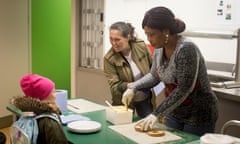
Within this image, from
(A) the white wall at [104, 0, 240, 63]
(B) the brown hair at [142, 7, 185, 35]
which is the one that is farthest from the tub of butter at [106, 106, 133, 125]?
(A) the white wall at [104, 0, 240, 63]

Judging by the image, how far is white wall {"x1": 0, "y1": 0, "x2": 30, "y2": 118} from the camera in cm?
434

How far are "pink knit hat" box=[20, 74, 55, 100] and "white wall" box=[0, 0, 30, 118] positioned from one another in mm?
2764

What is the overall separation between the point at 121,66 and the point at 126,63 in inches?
1.8

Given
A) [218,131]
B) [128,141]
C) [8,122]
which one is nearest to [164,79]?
[128,141]

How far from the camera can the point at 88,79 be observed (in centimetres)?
411

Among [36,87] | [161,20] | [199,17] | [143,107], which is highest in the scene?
[199,17]

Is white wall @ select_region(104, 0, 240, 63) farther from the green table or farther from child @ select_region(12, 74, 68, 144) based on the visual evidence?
child @ select_region(12, 74, 68, 144)

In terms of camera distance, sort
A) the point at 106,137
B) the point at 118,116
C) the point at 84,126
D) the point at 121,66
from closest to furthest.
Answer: the point at 106,137 → the point at 84,126 → the point at 118,116 → the point at 121,66

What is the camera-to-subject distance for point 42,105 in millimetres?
1733

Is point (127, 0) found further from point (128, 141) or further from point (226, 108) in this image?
point (128, 141)

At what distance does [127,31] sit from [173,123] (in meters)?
0.89

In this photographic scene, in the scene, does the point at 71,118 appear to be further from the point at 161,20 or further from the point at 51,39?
the point at 51,39

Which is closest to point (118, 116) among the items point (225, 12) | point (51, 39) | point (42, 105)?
point (42, 105)

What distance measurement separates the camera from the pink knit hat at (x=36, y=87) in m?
1.76
